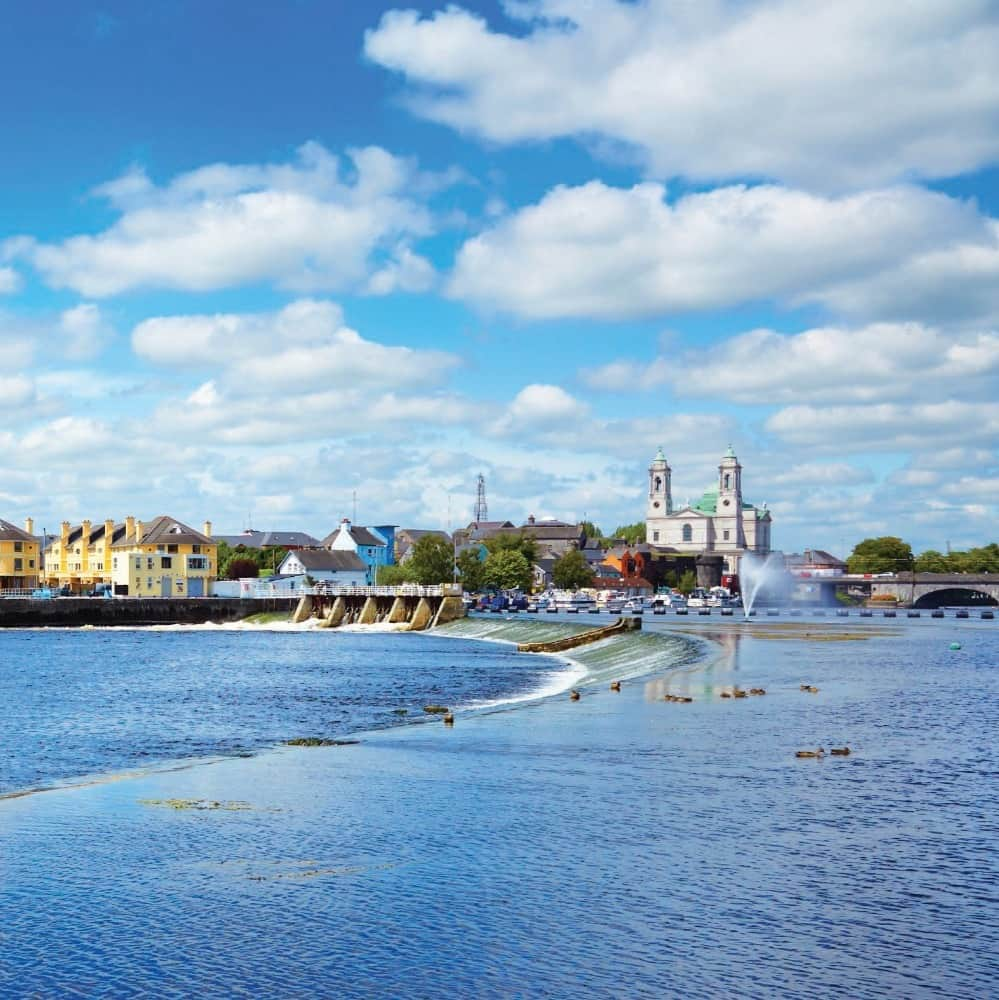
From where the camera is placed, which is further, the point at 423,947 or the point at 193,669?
the point at 193,669

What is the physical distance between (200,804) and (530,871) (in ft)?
39.4

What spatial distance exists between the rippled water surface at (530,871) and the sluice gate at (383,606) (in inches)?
4554

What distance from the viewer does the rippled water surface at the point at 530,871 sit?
20531 millimetres

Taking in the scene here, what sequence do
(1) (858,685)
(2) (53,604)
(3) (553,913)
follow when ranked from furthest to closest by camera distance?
(2) (53,604) → (1) (858,685) → (3) (553,913)

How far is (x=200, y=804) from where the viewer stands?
113 feet

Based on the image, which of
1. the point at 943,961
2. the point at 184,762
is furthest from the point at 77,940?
the point at 184,762

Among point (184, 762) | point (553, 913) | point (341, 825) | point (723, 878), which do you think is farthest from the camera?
point (184, 762)

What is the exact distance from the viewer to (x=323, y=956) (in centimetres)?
2130

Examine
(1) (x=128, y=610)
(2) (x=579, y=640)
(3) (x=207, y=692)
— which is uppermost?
(1) (x=128, y=610)

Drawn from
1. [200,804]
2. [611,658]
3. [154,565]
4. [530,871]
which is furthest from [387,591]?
[530,871]

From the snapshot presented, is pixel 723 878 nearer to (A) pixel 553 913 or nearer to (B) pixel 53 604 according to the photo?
(A) pixel 553 913

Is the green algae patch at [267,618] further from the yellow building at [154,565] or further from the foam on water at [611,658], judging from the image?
the foam on water at [611,658]

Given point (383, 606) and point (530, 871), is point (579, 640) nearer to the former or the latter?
point (383, 606)

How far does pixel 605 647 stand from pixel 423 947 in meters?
79.3
